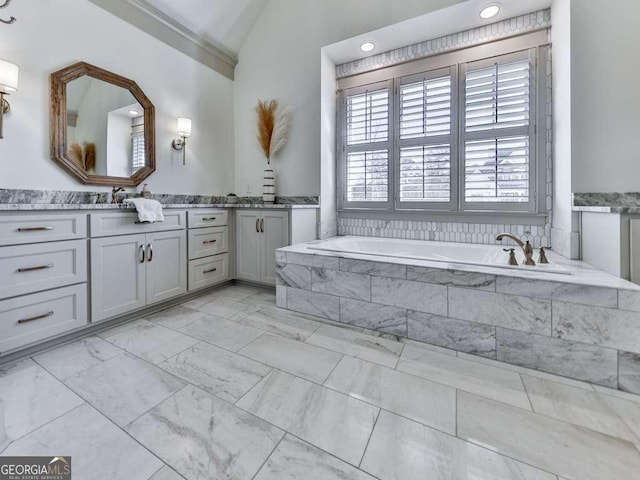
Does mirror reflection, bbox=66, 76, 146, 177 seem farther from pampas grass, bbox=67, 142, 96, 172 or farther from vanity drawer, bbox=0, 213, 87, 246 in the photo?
vanity drawer, bbox=0, 213, 87, 246

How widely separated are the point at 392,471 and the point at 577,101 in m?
2.75

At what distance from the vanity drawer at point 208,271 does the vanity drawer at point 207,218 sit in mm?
367

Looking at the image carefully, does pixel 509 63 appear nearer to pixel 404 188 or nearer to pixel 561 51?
pixel 561 51

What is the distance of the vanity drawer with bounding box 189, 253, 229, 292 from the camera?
295cm

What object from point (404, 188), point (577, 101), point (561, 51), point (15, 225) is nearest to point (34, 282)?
point (15, 225)

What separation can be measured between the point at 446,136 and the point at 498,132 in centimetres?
44

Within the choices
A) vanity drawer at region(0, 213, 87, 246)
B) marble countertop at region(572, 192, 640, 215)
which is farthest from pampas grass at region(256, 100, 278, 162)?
marble countertop at region(572, 192, 640, 215)

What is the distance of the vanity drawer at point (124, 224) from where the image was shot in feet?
6.95

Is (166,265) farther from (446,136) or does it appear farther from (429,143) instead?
(446,136)

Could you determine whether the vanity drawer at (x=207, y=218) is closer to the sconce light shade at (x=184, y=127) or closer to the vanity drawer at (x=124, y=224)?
the vanity drawer at (x=124, y=224)

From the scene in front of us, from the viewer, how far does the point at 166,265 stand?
266cm

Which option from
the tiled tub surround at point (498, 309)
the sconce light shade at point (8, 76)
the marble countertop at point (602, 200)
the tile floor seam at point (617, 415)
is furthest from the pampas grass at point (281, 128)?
the tile floor seam at point (617, 415)

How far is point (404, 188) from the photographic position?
310 cm

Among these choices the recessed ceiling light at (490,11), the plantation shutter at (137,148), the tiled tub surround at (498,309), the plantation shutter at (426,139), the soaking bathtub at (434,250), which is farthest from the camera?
the plantation shutter at (426,139)
